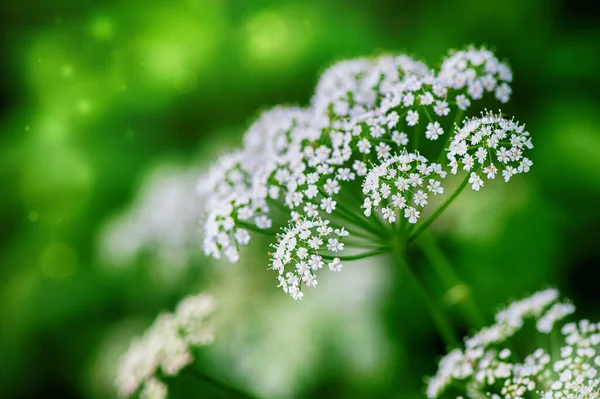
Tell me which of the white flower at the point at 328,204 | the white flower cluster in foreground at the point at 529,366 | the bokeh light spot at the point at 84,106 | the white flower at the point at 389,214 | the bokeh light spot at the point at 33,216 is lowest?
the white flower cluster in foreground at the point at 529,366

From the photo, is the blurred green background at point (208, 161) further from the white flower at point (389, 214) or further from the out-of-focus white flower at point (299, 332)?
the white flower at point (389, 214)

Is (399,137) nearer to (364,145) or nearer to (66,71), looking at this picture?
(364,145)

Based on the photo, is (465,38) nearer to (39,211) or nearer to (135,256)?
(135,256)

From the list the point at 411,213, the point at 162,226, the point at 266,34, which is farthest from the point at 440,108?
the point at 266,34

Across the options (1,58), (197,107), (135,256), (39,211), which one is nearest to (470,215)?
(135,256)

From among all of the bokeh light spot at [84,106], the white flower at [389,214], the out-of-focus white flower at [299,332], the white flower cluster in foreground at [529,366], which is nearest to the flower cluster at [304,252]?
the white flower at [389,214]
